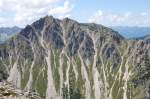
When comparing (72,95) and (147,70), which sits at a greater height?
(147,70)

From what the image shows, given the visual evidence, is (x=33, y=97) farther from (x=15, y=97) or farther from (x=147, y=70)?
(x=147, y=70)

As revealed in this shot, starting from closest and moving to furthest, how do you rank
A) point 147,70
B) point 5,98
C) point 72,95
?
point 5,98 < point 147,70 < point 72,95

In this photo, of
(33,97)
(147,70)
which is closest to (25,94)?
(33,97)

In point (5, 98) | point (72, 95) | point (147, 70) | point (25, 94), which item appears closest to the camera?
point (5, 98)

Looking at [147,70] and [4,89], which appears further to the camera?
[147,70]

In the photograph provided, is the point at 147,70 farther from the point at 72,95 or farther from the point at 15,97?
the point at 15,97

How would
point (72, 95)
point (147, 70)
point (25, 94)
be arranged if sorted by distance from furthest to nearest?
point (72, 95)
point (147, 70)
point (25, 94)

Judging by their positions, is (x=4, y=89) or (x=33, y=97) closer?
(x=33, y=97)

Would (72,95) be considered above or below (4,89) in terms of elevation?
below

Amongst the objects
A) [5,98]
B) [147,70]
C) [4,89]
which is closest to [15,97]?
[5,98]
